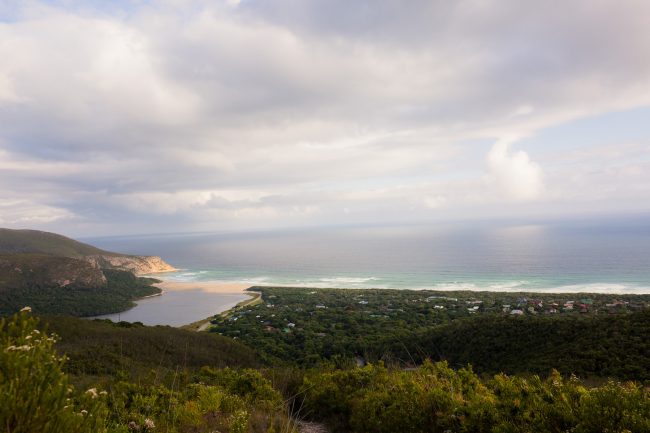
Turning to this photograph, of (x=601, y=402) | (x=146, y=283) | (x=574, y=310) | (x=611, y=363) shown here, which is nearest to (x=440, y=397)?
(x=601, y=402)

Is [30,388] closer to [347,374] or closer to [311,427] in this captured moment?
[311,427]

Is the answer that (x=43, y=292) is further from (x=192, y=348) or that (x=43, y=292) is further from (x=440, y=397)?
(x=440, y=397)

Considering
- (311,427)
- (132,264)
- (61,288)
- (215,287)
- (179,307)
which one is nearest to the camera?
(311,427)

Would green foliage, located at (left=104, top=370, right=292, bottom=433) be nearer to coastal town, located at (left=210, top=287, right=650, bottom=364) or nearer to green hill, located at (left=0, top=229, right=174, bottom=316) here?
coastal town, located at (left=210, top=287, right=650, bottom=364)

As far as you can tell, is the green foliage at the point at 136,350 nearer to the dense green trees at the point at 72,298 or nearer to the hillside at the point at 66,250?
the dense green trees at the point at 72,298

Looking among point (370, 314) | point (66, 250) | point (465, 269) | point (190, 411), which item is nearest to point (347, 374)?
point (190, 411)
